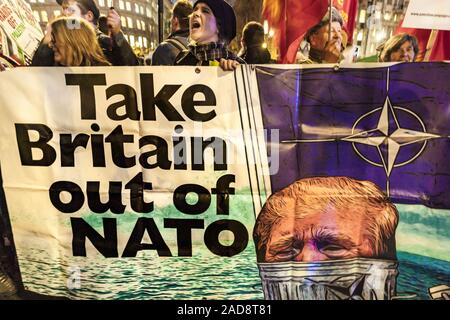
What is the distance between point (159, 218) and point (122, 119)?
588mm

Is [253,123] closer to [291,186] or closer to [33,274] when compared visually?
[291,186]

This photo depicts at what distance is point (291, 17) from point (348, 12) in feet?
0.93

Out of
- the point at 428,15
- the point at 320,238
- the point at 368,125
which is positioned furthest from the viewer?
the point at 320,238

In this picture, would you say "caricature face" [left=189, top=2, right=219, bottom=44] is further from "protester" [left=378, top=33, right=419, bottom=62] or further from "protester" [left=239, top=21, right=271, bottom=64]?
"protester" [left=378, top=33, right=419, bottom=62]

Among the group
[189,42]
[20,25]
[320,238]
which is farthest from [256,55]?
[20,25]

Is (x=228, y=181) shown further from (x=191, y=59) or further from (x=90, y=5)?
(x=90, y=5)

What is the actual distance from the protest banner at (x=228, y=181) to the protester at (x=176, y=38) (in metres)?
0.08

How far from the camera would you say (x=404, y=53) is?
1.75 meters

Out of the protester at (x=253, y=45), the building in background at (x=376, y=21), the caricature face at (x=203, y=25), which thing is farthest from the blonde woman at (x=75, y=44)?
the building in background at (x=376, y=21)

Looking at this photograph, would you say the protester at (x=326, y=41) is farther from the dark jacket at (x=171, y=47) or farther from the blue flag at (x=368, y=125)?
the dark jacket at (x=171, y=47)

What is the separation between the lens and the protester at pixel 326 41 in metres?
1.73

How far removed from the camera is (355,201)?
6.32ft

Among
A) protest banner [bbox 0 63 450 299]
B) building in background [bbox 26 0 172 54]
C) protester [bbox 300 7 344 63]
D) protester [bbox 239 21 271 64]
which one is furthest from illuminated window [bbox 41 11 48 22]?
protester [bbox 300 7 344 63]
